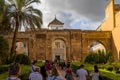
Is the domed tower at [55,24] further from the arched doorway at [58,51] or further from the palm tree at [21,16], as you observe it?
the palm tree at [21,16]

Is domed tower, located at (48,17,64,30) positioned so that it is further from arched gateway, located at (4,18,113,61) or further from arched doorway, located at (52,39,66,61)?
arched gateway, located at (4,18,113,61)

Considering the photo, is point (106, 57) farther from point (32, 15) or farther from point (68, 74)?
point (68, 74)

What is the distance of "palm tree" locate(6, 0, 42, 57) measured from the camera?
30.7 m

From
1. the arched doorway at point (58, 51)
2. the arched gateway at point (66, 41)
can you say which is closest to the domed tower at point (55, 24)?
the arched doorway at point (58, 51)

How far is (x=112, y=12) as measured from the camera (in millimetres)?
49125

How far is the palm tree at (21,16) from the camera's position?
101 feet

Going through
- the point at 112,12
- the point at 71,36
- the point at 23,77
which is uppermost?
the point at 112,12

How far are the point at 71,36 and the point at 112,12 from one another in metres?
7.70

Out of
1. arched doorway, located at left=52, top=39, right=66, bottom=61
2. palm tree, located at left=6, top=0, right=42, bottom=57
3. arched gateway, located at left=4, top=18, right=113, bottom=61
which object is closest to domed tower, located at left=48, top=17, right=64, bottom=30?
arched doorway, located at left=52, top=39, right=66, bottom=61

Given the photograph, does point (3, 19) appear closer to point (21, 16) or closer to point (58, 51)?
point (21, 16)

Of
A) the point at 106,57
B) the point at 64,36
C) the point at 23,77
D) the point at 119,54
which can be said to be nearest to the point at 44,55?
the point at 64,36

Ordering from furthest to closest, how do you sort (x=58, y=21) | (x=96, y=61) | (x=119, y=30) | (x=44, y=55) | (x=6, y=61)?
(x=58, y=21), (x=44, y=55), (x=119, y=30), (x=96, y=61), (x=6, y=61)

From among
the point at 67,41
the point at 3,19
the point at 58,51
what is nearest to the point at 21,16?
the point at 3,19

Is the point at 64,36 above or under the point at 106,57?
above
